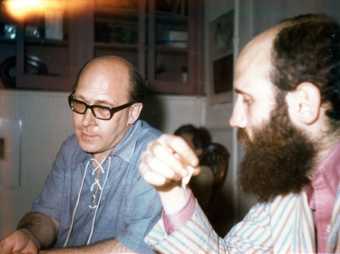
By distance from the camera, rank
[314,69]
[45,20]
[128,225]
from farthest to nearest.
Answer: [45,20]
[128,225]
[314,69]

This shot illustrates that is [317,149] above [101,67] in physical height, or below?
below

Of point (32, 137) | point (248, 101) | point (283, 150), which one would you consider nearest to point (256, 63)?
point (248, 101)

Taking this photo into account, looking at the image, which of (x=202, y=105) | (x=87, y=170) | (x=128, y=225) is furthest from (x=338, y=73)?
(x=202, y=105)

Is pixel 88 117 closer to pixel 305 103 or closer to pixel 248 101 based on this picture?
pixel 248 101

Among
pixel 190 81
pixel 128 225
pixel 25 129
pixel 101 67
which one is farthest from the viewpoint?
pixel 190 81

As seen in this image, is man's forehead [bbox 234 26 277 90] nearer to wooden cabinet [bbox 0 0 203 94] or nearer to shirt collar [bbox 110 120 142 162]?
shirt collar [bbox 110 120 142 162]

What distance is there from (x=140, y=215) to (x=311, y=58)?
58 centimetres

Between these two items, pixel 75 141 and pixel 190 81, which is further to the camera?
pixel 190 81


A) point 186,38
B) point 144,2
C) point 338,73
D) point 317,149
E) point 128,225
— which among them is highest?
point 144,2

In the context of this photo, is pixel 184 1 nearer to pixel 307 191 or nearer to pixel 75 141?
pixel 75 141

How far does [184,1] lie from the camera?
8.05 ft

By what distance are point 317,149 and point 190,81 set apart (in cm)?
169

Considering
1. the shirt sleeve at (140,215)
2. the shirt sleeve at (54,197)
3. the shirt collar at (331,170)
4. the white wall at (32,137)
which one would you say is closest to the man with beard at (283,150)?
the shirt collar at (331,170)

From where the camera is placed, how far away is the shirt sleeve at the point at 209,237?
0.71 metres
